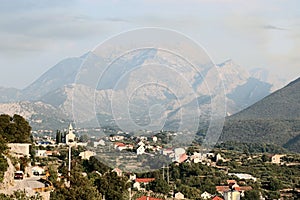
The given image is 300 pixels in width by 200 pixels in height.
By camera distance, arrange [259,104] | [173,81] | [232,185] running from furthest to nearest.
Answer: [259,104]
[232,185]
[173,81]

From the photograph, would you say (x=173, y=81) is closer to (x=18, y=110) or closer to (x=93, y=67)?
(x=93, y=67)

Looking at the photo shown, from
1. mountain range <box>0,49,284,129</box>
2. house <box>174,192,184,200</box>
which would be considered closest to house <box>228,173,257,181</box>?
house <box>174,192,184,200</box>

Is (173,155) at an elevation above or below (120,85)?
below

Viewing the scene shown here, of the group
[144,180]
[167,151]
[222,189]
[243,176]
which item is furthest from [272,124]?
[167,151]

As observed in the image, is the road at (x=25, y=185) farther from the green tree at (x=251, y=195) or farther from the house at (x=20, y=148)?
the green tree at (x=251, y=195)

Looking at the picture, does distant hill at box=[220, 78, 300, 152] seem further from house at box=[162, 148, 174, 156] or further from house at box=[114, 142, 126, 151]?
house at box=[114, 142, 126, 151]

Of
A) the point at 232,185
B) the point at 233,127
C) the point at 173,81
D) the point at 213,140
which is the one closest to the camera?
the point at 173,81

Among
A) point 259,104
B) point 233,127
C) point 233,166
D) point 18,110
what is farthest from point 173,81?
point 259,104
